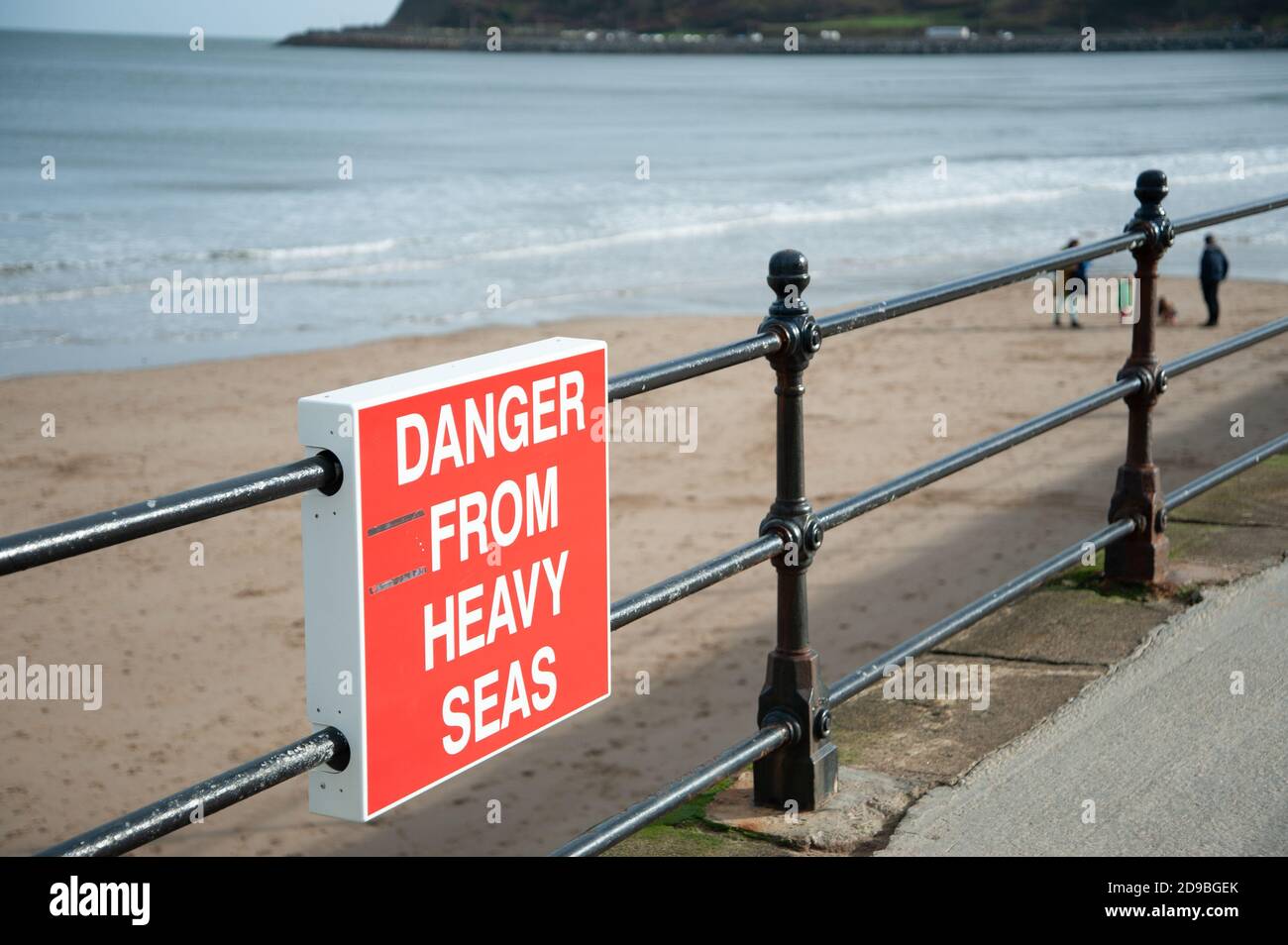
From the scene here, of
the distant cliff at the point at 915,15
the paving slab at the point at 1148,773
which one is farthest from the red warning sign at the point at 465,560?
the distant cliff at the point at 915,15

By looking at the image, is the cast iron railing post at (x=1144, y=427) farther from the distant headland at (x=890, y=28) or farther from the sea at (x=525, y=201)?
the distant headland at (x=890, y=28)

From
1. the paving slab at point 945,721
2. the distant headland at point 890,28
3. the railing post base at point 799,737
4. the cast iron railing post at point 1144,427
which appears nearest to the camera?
the railing post base at point 799,737

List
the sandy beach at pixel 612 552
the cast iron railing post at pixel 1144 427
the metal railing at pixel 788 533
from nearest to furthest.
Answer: the metal railing at pixel 788 533 → the cast iron railing post at pixel 1144 427 → the sandy beach at pixel 612 552

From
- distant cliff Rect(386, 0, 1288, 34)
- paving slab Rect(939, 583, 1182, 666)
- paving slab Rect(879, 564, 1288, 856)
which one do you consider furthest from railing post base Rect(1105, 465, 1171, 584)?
distant cliff Rect(386, 0, 1288, 34)

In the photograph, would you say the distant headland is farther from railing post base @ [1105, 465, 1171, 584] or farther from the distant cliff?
railing post base @ [1105, 465, 1171, 584]

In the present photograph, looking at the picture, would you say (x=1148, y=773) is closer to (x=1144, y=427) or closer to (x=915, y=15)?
(x=1144, y=427)

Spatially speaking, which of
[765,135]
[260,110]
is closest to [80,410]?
[765,135]

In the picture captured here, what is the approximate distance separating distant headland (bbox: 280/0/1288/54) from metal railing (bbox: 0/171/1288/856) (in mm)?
164685

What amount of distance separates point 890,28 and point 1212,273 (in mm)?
178698

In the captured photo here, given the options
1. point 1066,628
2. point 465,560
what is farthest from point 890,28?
point 465,560

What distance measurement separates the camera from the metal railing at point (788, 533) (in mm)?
1823

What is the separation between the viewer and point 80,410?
14.1 metres
